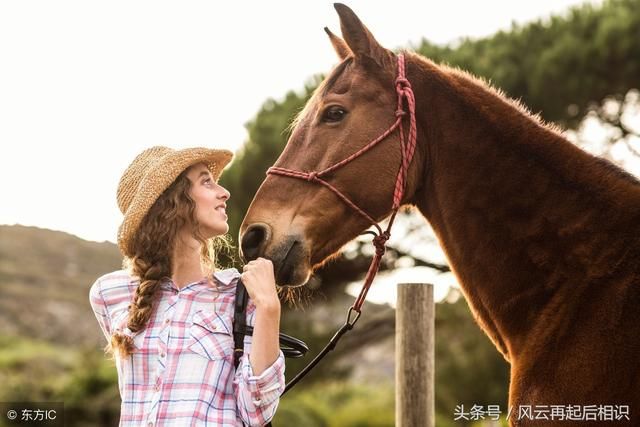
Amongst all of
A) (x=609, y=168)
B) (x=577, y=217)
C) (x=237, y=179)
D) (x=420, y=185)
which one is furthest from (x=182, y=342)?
(x=237, y=179)

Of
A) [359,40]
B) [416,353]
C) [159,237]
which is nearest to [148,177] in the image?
[159,237]

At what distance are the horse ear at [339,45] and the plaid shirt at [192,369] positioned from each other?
116cm

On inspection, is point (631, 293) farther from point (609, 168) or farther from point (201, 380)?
point (201, 380)

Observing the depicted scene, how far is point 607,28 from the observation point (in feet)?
31.7

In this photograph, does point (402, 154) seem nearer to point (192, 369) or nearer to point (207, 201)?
point (207, 201)

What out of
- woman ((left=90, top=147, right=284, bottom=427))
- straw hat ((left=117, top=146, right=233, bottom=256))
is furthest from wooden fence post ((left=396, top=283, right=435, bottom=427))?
straw hat ((left=117, top=146, right=233, bottom=256))

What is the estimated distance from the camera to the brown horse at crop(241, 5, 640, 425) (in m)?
2.31

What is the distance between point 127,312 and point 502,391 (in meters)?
8.50

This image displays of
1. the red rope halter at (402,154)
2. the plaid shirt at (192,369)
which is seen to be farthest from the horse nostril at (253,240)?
the red rope halter at (402,154)

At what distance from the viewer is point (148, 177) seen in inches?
101

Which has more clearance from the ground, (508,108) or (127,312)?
(508,108)

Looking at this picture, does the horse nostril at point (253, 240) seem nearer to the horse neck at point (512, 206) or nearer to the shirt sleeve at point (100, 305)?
the shirt sleeve at point (100, 305)

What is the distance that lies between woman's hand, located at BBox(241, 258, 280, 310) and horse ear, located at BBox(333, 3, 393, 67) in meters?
1.00

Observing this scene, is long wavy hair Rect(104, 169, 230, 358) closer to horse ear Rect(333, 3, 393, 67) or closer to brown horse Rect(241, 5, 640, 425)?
brown horse Rect(241, 5, 640, 425)
